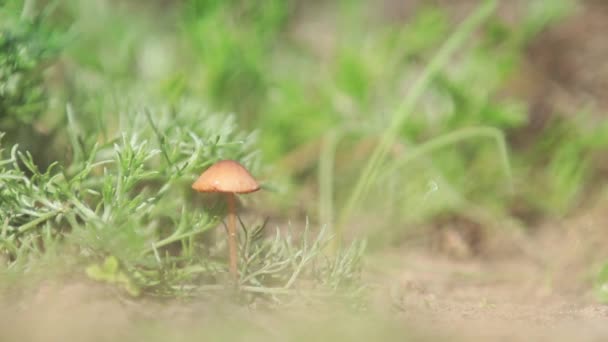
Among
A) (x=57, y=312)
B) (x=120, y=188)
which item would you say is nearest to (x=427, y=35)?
(x=120, y=188)

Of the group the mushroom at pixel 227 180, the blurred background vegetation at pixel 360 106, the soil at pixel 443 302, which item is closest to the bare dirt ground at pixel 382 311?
the soil at pixel 443 302

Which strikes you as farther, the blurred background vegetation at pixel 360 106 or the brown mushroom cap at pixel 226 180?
the blurred background vegetation at pixel 360 106

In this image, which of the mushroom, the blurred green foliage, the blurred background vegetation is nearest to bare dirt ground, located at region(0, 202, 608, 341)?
the mushroom

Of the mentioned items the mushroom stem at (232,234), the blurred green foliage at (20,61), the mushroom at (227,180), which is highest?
the blurred green foliage at (20,61)

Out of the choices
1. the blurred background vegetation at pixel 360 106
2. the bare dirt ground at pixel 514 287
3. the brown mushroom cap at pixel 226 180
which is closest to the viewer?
the bare dirt ground at pixel 514 287

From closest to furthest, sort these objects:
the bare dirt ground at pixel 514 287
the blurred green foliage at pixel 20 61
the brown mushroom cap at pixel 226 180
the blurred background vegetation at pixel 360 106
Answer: the bare dirt ground at pixel 514 287 < the brown mushroom cap at pixel 226 180 < the blurred green foliage at pixel 20 61 < the blurred background vegetation at pixel 360 106

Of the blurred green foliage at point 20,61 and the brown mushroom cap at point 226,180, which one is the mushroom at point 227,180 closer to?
the brown mushroom cap at point 226,180

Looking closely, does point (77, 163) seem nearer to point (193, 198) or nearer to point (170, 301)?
point (193, 198)

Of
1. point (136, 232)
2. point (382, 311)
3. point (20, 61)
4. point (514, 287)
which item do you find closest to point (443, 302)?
point (382, 311)

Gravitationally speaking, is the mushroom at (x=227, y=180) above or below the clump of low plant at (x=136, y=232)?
above
